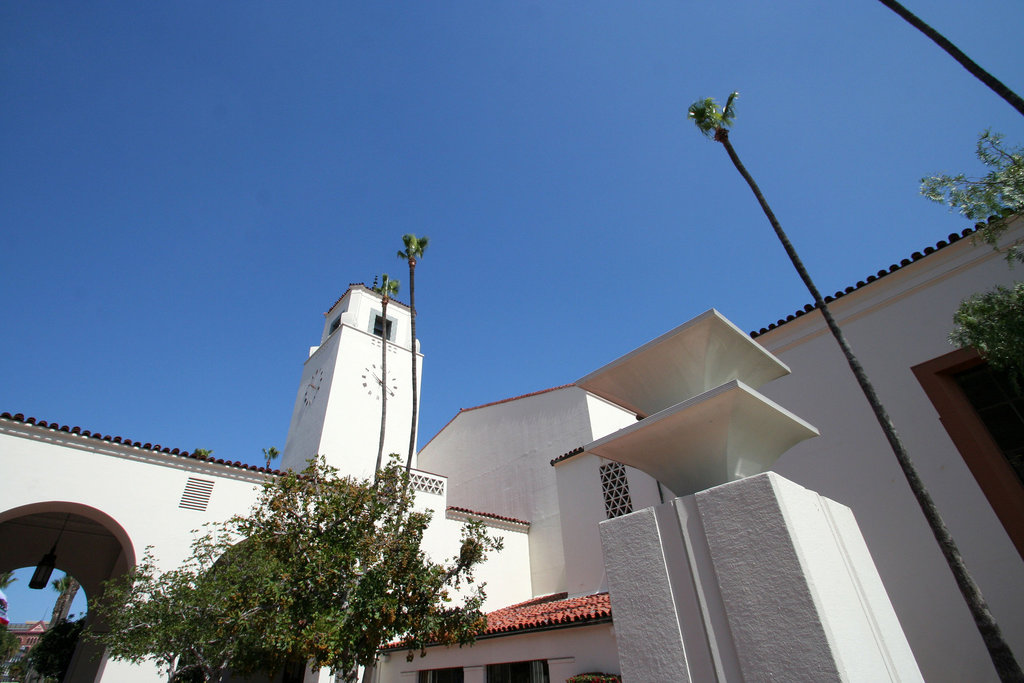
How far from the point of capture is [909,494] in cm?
816

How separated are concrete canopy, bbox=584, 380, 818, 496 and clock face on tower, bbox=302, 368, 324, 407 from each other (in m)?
17.9

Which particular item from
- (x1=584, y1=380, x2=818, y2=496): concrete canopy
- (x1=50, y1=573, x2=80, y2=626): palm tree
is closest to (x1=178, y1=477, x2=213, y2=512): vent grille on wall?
(x1=584, y1=380, x2=818, y2=496): concrete canopy

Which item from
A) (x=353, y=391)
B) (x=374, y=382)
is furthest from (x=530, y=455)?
(x=353, y=391)

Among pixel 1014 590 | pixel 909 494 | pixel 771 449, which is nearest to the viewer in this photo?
pixel 771 449

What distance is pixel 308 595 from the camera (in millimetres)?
8000

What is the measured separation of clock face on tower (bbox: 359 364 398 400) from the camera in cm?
2056

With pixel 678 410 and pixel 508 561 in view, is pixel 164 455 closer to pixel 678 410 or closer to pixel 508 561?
pixel 508 561

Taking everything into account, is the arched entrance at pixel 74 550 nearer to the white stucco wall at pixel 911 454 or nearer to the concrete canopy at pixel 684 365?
the concrete canopy at pixel 684 365

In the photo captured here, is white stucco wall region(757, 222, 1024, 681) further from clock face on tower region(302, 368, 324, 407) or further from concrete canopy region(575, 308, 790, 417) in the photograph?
clock face on tower region(302, 368, 324, 407)

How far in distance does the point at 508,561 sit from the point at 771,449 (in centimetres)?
1392

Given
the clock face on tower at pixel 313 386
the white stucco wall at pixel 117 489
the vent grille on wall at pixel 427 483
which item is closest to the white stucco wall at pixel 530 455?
the vent grille on wall at pixel 427 483

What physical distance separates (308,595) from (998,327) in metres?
10.2

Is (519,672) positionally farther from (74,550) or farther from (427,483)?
(74,550)

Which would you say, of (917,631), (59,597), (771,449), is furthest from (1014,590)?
(59,597)
